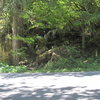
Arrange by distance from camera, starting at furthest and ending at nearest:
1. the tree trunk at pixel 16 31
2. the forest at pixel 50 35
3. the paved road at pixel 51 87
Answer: the tree trunk at pixel 16 31, the forest at pixel 50 35, the paved road at pixel 51 87

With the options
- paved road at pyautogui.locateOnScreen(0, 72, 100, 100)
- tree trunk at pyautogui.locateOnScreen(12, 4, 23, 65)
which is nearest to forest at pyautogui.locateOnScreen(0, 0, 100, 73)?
tree trunk at pyautogui.locateOnScreen(12, 4, 23, 65)

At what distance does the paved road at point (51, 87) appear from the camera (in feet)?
18.4

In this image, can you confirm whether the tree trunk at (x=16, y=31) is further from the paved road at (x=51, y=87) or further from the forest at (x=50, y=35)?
the paved road at (x=51, y=87)

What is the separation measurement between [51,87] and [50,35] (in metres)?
9.77

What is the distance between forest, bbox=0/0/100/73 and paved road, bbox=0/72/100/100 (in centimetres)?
235

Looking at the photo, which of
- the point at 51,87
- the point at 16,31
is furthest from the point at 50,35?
the point at 51,87

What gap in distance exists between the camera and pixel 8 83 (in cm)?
728

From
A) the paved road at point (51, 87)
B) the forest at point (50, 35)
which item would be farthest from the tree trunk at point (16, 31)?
the paved road at point (51, 87)

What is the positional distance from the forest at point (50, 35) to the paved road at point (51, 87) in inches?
92.3

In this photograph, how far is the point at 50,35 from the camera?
16062 mm

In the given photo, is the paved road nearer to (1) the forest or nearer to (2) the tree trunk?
(1) the forest

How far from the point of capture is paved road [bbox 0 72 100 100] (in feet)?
18.4

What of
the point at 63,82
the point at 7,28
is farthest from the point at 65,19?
the point at 63,82

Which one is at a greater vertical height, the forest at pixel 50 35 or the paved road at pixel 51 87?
the forest at pixel 50 35
